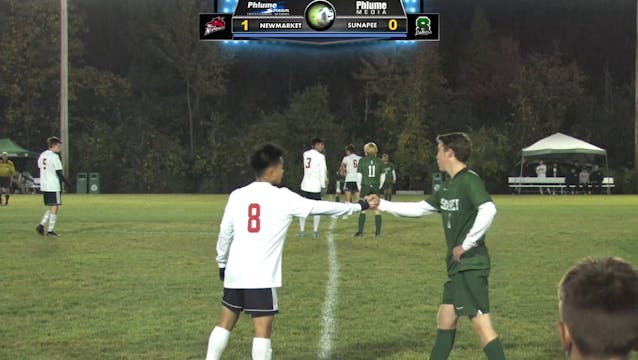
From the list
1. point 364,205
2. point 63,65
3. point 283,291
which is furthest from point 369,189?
point 63,65

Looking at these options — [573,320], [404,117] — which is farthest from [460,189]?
[404,117]

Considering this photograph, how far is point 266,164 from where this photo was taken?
6.09 meters

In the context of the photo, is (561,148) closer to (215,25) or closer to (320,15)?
(320,15)

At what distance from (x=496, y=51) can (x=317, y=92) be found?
23573 millimetres

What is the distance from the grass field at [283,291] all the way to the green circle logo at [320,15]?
498 inches

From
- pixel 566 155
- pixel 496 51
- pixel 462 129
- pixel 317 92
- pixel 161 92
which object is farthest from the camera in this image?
pixel 496 51

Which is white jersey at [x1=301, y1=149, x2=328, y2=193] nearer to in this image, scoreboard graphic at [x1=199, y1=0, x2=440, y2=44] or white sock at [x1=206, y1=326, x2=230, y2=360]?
white sock at [x1=206, y1=326, x2=230, y2=360]

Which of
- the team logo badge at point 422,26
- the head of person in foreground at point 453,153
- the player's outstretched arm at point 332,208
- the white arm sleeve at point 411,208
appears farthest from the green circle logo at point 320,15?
the head of person in foreground at point 453,153

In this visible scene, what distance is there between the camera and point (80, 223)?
2330 centimetres

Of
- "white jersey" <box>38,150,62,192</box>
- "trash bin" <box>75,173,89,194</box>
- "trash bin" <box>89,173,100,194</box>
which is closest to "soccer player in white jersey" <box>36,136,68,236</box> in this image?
"white jersey" <box>38,150,62,192</box>

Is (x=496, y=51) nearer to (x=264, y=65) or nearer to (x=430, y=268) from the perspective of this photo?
(x=264, y=65)

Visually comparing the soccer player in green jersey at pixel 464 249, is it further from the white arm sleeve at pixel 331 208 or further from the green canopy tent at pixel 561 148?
the green canopy tent at pixel 561 148

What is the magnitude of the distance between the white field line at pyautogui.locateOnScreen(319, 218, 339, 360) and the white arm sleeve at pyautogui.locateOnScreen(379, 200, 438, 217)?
140 centimetres

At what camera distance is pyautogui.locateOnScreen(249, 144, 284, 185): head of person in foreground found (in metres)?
6.10
